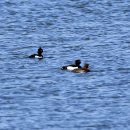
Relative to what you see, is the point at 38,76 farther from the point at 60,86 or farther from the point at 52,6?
the point at 52,6

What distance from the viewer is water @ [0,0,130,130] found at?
141ft

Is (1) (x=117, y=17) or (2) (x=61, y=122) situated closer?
(2) (x=61, y=122)

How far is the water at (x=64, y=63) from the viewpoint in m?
42.9

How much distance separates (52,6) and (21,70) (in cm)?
2156

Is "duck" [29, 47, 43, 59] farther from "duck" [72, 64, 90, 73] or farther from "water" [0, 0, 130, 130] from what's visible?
"duck" [72, 64, 90, 73]

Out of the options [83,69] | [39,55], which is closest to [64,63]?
[39,55]

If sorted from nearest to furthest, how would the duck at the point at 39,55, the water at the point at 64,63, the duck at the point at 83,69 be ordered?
the water at the point at 64,63 → the duck at the point at 83,69 → the duck at the point at 39,55

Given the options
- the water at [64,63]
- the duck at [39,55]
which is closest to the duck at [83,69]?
the water at [64,63]

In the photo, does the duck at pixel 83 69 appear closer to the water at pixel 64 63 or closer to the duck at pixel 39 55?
the water at pixel 64 63

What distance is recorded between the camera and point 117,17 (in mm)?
68000

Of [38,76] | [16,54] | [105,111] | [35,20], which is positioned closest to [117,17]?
[35,20]

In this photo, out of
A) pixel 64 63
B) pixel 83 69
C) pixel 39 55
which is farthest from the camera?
pixel 39 55

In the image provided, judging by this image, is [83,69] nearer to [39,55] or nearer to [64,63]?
[64,63]

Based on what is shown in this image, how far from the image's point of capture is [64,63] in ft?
175
